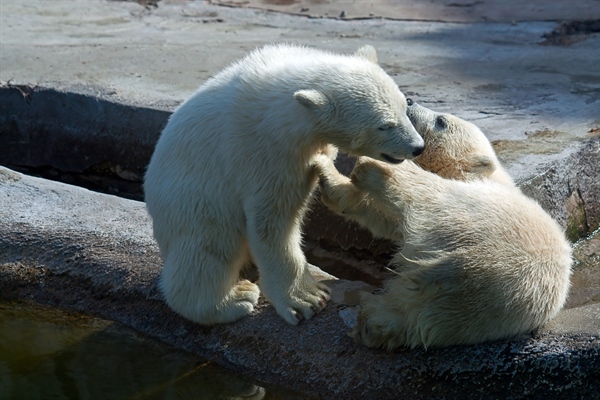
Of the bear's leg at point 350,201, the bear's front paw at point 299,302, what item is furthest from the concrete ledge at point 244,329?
the bear's leg at point 350,201

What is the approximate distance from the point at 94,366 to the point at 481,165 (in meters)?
1.79

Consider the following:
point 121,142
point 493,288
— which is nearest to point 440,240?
point 493,288

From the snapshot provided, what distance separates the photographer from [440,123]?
371 cm

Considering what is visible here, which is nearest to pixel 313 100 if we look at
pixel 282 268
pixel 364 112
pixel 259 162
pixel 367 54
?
pixel 364 112

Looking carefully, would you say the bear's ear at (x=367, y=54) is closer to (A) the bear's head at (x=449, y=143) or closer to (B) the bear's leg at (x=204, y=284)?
(A) the bear's head at (x=449, y=143)

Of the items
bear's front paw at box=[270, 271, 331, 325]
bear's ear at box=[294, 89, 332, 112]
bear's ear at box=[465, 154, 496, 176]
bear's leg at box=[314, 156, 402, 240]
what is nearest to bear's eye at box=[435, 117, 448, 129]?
bear's ear at box=[465, 154, 496, 176]

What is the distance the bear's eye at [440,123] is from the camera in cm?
371

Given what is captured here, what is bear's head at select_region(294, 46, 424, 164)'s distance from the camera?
10.3 ft

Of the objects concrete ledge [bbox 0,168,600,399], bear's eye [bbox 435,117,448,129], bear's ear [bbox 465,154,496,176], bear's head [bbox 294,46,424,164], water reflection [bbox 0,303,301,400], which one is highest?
bear's head [bbox 294,46,424,164]

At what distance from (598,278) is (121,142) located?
9.23 ft

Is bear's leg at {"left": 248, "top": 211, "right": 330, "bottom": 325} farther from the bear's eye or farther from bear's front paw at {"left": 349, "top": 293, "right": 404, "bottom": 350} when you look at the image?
the bear's eye

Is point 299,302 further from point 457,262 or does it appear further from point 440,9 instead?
point 440,9

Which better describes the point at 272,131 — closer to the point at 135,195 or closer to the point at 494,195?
the point at 494,195

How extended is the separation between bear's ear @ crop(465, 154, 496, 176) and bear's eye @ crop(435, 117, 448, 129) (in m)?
0.19
